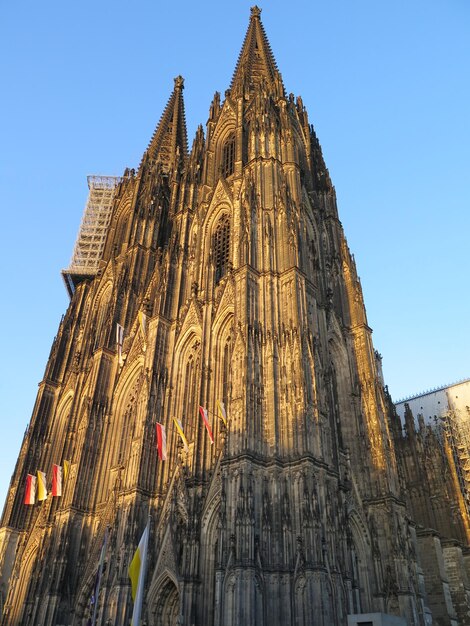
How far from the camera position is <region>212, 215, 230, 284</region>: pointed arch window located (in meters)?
34.4

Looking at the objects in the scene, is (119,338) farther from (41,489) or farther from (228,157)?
(228,157)

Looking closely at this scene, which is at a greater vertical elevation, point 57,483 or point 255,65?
point 255,65

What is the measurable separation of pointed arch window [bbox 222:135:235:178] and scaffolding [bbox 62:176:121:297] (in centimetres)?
1788

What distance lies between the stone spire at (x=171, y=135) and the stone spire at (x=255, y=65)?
9875 millimetres

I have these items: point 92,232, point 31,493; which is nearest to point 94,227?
point 92,232

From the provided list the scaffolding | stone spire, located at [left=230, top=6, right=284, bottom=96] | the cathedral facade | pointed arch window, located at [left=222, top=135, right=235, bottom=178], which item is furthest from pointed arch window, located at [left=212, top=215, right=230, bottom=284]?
the scaffolding

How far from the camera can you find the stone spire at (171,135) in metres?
55.0

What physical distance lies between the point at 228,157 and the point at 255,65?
12.0m

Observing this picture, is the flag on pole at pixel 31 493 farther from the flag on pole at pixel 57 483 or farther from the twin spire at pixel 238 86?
the twin spire at pixel 238 86

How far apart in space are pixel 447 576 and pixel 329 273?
65.4 ft

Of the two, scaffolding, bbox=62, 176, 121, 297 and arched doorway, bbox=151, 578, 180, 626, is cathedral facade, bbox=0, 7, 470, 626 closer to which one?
arched doorway, bbox=151, 578, 180, 626

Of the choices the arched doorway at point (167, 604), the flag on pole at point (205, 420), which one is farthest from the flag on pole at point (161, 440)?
the arched doorway at point (167, 604)

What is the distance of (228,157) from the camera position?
41469 mm

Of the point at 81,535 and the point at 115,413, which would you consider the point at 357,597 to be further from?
the point at 115,413
